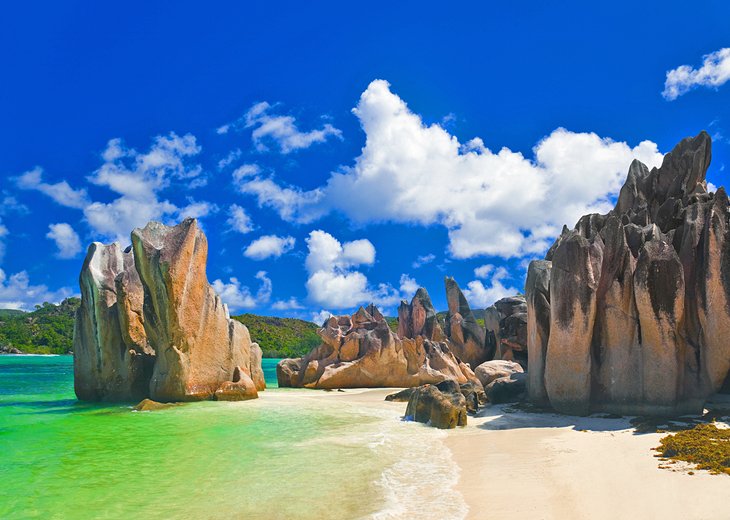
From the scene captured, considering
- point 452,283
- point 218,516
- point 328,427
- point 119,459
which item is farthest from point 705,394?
point 452,283

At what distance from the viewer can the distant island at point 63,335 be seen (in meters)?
84.9

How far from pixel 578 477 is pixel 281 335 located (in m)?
86.0

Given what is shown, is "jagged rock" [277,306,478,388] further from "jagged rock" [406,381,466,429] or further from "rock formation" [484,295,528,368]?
"jagged rock" [406,381,466,429]

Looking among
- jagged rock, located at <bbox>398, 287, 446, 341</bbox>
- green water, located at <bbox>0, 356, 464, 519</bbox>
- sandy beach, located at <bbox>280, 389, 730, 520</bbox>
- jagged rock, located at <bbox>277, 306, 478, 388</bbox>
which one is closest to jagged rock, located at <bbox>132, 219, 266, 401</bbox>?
green water, located at <bbox>0, 356, 464, 519</bbox>

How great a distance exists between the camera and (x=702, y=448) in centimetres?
836

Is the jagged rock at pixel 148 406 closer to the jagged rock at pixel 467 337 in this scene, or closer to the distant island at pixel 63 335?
the jagged rock at pixel 467 337

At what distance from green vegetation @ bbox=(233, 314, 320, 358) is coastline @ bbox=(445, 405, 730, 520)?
6384 centimetres

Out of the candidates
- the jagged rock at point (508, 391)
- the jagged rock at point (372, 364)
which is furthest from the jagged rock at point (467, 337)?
the jagged rock at point (508, 391)

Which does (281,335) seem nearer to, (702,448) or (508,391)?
(508,391)

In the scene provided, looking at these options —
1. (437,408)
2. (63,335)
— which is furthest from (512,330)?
(63,335)

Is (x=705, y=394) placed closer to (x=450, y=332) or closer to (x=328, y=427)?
(x=328, y=427)

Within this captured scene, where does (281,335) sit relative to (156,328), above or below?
above

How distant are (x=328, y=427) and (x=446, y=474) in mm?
5908

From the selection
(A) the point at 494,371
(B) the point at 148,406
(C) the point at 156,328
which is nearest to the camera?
(B) the point at 148,406
